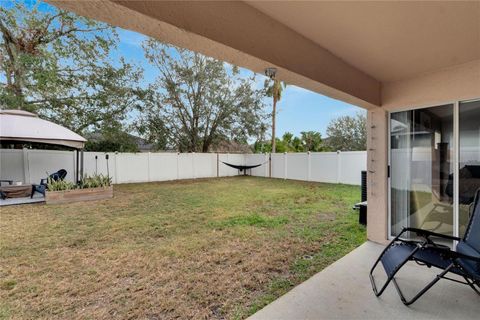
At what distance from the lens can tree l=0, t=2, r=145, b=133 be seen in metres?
7.12

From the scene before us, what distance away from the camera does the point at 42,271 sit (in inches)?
96.9

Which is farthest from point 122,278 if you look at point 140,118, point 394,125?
point 140,118

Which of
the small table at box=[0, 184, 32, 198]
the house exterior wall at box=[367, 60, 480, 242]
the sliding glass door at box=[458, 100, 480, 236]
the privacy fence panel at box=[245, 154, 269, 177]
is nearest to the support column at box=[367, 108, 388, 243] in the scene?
the house exterior wall at box=[367, 60, 480, 242]

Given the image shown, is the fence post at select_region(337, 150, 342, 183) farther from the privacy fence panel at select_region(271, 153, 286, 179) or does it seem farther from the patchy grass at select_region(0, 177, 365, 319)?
the patchy grass at select_region(0, 177, 365, 319)

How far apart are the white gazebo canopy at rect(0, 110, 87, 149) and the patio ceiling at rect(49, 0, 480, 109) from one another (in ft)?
20.0

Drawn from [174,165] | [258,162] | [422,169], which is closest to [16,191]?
[174,165]

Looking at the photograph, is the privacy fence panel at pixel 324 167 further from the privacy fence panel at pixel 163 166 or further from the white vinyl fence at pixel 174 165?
the privacy fence panel at pixel 163 166

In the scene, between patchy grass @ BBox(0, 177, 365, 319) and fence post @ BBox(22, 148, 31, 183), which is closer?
patchy grass @ BBox(0, 177, 365, 319)

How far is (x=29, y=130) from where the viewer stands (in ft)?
18.5

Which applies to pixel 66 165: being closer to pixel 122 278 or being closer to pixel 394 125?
pixel 122 278

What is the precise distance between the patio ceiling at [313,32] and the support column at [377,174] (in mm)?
839

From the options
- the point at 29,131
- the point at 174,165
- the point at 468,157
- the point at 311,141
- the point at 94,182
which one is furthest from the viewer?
the point at 311,141

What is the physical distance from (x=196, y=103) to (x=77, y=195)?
792cm

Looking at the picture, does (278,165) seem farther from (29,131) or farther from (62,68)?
(62,68)
